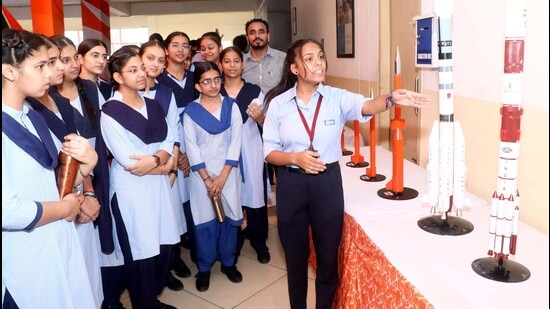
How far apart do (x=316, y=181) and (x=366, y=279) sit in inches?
16.9

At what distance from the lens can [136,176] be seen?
210cm

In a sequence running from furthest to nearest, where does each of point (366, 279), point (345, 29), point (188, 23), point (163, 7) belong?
point (188, 23), point (163, 7), point (345, 29), point (366, 279)

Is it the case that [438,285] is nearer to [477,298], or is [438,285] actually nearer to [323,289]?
[477,298]

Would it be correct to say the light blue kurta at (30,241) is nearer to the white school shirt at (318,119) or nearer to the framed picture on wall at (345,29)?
the white school shirt at (318,119)

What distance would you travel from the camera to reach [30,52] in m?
1.38

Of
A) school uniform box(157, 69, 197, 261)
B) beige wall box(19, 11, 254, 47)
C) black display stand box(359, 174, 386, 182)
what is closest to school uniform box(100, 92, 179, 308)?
school uniform box(157, 69, 197, 261)

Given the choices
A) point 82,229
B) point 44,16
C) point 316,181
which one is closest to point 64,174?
point 82,229

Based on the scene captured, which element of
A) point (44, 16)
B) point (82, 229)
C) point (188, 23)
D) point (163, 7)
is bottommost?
point (82, 229)

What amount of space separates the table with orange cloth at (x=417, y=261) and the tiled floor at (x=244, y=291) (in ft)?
2.01

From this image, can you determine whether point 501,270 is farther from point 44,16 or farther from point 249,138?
point 44,16

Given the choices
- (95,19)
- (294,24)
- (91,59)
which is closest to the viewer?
(91,59)

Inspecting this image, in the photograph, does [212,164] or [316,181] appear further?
[212,164]

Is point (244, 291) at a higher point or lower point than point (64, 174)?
→ lower

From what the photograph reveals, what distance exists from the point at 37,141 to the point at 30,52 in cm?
28
